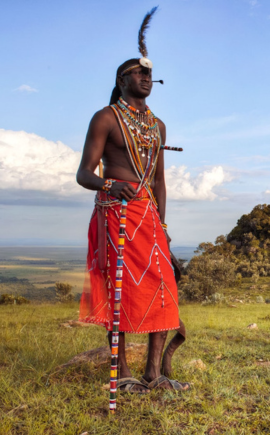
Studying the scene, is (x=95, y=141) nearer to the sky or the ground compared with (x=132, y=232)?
nearer to the sky

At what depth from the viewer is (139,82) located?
13.2 ft

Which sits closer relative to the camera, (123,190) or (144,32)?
(123,190)

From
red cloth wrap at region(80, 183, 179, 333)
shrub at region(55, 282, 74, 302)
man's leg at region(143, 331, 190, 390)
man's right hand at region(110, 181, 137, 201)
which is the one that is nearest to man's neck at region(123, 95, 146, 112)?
red cloth wrap at region(80, 183, 179, 333)

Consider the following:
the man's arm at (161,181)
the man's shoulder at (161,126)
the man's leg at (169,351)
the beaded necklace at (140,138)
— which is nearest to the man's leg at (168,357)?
the man's leg at (169,351)

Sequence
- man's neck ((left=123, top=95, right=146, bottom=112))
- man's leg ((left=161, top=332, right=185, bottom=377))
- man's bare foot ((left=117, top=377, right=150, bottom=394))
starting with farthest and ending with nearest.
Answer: man's leg ((left=161, top=332, right=185, bottom=377)) → man's neck ((left=123, top=95, right=146, bottom=112)) → man's bare foot ((left=117, top=377, right=150, bottom=394))

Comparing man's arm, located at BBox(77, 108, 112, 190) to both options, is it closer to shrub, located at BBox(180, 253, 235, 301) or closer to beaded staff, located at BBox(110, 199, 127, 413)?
beaded staff, located at BBox(110, 199, 127, 413)

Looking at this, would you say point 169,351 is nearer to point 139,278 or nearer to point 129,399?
point 129,399

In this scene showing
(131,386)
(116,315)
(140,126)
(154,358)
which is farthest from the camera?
(140,126)

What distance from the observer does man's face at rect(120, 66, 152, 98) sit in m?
4.01

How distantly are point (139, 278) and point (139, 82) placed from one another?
1812mm

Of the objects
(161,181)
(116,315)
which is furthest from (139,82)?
(116,315)

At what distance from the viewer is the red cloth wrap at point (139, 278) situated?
3723mm

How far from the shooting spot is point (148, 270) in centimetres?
379

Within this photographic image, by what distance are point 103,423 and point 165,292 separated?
1205 millimetres
